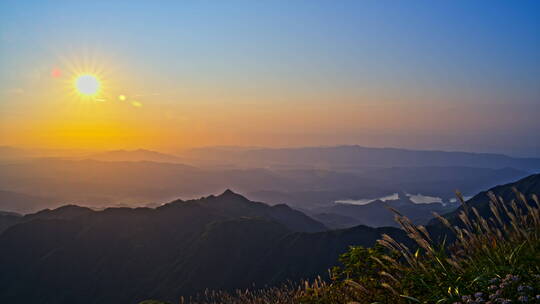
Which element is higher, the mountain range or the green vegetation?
the green vegetation

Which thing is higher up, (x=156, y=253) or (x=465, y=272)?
(x=465, y=272)

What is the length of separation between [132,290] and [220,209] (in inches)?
1979

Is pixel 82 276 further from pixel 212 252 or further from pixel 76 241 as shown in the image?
pixel 212 252

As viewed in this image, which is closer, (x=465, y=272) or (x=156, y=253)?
(x=465, y=272)

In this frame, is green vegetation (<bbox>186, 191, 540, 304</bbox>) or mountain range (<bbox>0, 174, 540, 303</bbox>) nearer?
green vegetation (<bbox>186, 191, 540, 304</bbox>)

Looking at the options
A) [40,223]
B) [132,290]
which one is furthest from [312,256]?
[40,223]

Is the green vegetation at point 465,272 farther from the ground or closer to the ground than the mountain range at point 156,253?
farther from the ground

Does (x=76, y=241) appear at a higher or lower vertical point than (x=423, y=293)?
lower

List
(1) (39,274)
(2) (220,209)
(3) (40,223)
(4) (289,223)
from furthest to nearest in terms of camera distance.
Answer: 1. (4) (289,223)
2. (2) (220,209)
3. (3) (40,223)
4. (1) (39,274)

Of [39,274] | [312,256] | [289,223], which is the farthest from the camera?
[289,223]

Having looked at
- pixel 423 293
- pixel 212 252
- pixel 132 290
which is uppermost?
pixel 423 293

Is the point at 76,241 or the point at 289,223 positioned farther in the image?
the point at 289,223

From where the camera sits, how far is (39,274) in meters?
108

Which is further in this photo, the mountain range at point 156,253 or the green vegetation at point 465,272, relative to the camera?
the mountain range at point 156,253
